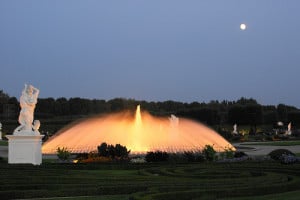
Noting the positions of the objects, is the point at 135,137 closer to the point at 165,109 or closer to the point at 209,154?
the point at 209,154

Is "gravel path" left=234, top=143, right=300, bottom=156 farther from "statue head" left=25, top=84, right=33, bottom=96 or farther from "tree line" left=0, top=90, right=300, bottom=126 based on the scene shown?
"tree line" left=0, top=90, right=300, bottom=126

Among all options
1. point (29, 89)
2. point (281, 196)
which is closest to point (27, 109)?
point (29, 89)

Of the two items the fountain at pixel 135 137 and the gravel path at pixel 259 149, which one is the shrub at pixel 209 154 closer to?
the fountain at pixel 135 137

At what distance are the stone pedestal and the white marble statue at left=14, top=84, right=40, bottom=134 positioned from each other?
40 centimetres

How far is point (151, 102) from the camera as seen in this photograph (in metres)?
105

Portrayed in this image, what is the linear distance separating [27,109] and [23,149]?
5.74ft

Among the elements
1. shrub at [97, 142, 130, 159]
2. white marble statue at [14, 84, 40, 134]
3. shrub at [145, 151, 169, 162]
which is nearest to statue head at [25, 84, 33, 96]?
white marble statue at [14, 84, 40, 134]

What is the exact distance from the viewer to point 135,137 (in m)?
32.9

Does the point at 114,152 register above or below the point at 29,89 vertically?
below

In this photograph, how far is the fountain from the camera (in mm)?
30750

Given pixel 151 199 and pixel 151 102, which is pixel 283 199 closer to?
pixel 151 199

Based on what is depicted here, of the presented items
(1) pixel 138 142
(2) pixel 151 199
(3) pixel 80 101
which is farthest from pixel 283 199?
(3) pixel 80 101

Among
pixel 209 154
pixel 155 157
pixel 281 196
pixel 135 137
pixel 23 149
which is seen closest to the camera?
pixel 281 196

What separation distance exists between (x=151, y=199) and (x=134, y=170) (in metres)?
9.42
